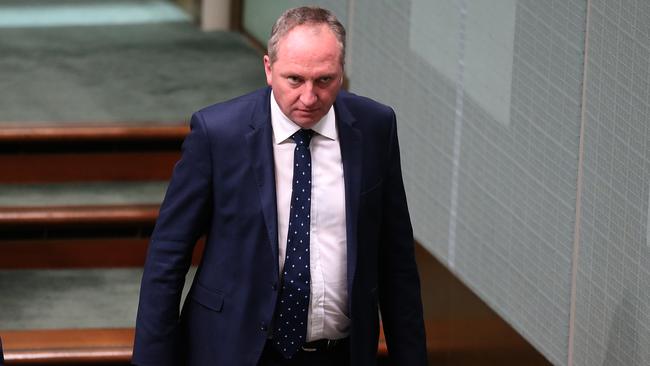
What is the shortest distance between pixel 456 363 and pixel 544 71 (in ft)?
3.31

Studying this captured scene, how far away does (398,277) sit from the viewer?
2.87m

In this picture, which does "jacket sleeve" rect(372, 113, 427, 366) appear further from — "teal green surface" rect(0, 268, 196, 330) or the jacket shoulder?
"teal green surface" rect(0, 268, 196, 330)

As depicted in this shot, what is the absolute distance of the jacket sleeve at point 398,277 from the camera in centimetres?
282

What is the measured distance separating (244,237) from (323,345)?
266 mm

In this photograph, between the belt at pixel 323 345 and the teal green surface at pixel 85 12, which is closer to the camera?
the belt at pixel 323 345

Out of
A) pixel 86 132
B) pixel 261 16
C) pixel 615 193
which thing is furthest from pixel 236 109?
pixel 261 16

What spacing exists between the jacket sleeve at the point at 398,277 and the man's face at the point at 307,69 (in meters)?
0.28

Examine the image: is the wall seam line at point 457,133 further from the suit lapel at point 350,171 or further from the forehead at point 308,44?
the forehead at point 308,44

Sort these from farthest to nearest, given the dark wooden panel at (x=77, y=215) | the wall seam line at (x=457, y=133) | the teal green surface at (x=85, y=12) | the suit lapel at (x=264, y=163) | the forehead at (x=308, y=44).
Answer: the teal green surface at (x=85, y=12) < the dark wooden panel at (x=77, y=215) < the wall seam line at (x=457, y=133) < the suit lapel at (x=264, y=163) < the forehead at (x=308, y=44)

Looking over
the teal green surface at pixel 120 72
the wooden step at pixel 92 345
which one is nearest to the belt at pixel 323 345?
the wooden step at pixel 92 345

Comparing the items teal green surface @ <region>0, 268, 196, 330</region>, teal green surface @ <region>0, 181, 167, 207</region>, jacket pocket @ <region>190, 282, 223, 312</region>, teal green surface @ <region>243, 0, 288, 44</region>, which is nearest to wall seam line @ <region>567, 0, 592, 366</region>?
jacket pocket @ <region>190, 282, 223, 312</region>

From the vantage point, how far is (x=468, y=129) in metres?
3.77

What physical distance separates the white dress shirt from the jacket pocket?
0.14 metres

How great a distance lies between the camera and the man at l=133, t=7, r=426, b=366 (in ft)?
8.92
